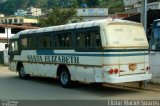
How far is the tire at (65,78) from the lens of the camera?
16.7 metres

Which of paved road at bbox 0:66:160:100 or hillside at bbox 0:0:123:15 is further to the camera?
hillside at bbox 0:0:123:15

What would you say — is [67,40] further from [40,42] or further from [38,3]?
[38,3]

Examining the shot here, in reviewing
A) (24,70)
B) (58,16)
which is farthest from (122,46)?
(58,16)

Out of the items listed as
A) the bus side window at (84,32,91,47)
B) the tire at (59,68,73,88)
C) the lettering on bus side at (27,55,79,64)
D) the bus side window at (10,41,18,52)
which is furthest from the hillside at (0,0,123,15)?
the bus side window at (84,32,91,47)

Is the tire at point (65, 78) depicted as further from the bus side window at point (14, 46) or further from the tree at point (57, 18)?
the tree at point (57, 18)

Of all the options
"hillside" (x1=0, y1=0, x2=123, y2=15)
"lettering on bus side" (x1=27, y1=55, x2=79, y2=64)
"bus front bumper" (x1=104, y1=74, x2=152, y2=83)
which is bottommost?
"bus front bumper" (x1=104, y1=74, x2=152, y2=83)

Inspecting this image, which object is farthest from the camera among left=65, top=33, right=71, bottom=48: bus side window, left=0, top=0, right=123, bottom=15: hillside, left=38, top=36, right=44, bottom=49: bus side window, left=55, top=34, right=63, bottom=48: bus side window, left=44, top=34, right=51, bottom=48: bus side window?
left=0, top=0, right=123, bottom=15: hillside

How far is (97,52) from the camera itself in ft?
47.9

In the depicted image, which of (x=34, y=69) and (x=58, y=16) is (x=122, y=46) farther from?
(x=58, y=16)

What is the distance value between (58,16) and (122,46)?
4695cm

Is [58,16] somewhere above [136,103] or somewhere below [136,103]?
above

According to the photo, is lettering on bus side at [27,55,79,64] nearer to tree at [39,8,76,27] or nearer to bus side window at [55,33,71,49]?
bus side window at [55,33,71,49]

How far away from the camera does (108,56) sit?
14.2 metres

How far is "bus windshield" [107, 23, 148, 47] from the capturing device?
14.4 m
